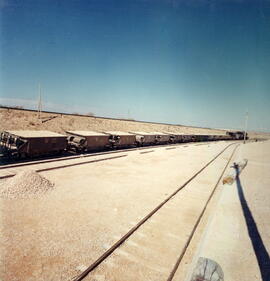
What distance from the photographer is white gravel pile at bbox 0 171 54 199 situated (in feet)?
30.8

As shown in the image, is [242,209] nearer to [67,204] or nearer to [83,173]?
[67,204]

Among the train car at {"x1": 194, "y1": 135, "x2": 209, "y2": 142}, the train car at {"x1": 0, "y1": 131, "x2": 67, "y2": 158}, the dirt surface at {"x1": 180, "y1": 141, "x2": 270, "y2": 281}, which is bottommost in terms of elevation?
the dirt surface at {"x1": 180, "y1": 141, "x2": 270, "y2": 281}

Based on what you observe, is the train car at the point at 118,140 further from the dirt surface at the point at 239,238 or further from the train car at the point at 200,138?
the train car at the point at 200,138

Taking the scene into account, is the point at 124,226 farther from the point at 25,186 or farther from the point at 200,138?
the point at 200,138

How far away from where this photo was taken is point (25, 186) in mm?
9812

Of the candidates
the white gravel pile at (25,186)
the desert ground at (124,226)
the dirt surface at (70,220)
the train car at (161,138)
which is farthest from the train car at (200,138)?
the white gravel pile at (25,186)

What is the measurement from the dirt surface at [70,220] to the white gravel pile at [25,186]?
0.40 m

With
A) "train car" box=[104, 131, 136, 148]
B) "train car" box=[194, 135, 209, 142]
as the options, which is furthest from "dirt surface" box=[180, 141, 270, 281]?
"train car" box=[194, 135, 209, 142]

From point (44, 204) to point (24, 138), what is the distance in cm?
778

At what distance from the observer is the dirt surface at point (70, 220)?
5395 mm

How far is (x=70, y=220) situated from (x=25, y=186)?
3467mm

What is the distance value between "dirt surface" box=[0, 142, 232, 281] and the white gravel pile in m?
0.40

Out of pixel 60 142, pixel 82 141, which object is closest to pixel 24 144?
pixel 60 142

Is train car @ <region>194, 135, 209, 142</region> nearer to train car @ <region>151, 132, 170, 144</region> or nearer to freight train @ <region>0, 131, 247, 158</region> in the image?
train car @ <region>151, 132, 170, 144</region>
